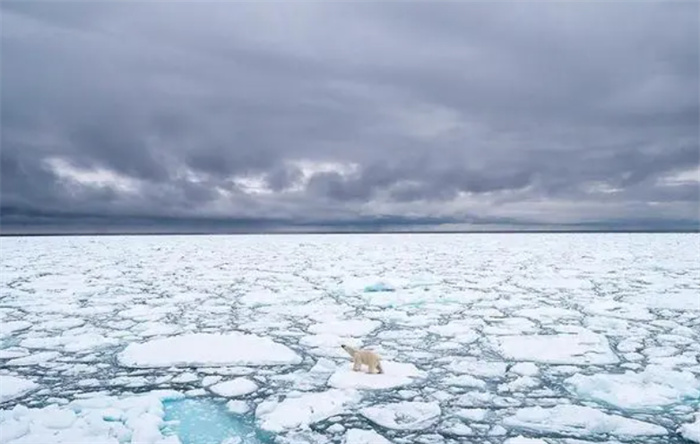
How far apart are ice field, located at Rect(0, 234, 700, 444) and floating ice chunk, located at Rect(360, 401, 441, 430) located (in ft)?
0.04

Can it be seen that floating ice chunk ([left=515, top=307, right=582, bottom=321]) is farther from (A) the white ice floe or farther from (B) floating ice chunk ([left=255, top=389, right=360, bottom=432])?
(A) the white ice floe

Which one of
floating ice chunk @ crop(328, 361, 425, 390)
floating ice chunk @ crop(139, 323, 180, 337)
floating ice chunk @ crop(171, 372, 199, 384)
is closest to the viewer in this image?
floating ice chunk @ crop(328, 361, 425, 390)

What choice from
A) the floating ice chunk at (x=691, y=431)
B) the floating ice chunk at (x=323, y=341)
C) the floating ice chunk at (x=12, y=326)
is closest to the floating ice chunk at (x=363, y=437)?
the floating ice chunk at (x=691, y=431)

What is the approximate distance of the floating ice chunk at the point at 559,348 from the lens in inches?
163

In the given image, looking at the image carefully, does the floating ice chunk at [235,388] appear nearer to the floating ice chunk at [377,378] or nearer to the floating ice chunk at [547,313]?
the floating ice chunk at [377,378]

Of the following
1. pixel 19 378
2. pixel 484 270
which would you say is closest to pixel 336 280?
pixel 484 270

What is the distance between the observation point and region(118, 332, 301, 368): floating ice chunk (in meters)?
4.09

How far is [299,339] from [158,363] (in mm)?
1360

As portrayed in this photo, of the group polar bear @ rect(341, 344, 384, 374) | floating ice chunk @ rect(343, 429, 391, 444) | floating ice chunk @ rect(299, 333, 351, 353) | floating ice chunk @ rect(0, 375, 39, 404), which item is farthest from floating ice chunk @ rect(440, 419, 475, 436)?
floating ice chunk @ rect(0, 375, 39, 404)

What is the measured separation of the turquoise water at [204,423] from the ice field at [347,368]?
12mm

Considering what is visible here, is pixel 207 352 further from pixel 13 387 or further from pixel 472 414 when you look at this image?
pixel 472 414

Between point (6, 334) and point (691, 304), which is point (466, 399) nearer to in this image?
point (6, 334)

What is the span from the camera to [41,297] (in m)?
7.49

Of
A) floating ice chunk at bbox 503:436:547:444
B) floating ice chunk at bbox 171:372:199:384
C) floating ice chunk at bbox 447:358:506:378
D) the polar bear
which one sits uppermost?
the polar bear
